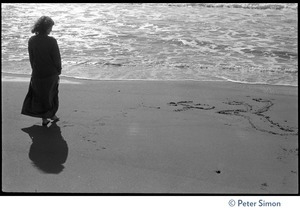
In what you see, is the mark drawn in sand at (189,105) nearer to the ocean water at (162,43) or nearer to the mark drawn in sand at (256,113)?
the mark drawn in sand at (256,113)

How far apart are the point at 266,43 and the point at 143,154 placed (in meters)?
7.23

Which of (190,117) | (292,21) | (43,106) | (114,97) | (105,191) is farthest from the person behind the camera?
(292,21)

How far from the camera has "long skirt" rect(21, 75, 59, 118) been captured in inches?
179

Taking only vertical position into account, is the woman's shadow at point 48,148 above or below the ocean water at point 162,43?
below

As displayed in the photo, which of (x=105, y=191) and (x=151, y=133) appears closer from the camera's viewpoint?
(x=105, y=191)

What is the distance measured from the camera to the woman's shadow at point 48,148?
362 centimetres

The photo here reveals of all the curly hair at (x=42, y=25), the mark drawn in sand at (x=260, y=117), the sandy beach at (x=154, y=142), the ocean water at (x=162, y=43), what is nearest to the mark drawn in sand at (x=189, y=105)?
the sandy beach at (x=154, y=142)

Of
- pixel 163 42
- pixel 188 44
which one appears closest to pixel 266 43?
pixel 188 44

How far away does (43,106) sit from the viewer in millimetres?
4555

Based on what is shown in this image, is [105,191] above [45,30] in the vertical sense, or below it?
below

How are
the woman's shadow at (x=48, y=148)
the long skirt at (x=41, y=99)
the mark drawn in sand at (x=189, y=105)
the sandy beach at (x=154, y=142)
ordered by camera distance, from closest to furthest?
1. the sandy beach at (x=154, y=142)
2. the woman's shadow at (x=48, y=148)
3. the long skirt at (x=41, y=99)
4. the mark drawn in sand at (x=189, y=105)

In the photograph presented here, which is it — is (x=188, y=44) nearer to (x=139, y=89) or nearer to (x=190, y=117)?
(x=139, y=89)

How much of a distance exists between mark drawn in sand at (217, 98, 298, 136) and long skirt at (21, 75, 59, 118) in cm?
218

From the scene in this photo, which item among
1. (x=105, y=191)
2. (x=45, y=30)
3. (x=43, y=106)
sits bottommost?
(x=105, y=191)
